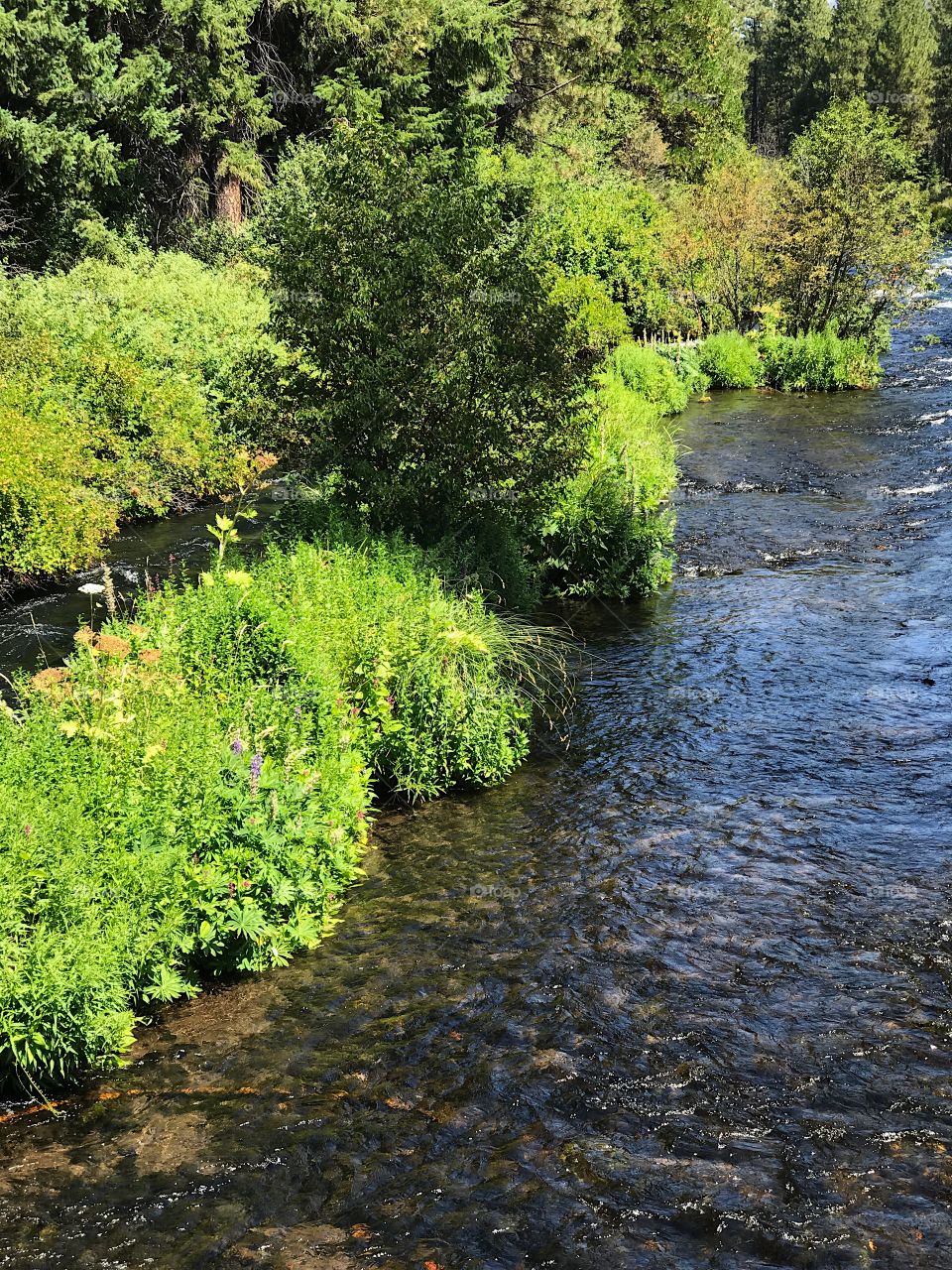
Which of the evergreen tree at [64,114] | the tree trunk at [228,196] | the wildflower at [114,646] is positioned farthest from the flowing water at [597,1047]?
the tree trunk at [228,196]

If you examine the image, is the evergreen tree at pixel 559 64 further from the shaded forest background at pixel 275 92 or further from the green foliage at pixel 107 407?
the green foliage at pixel 107 407

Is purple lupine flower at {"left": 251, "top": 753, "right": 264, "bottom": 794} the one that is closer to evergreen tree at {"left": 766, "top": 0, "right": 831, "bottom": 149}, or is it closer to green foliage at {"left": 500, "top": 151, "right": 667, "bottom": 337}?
green foliage at {"left": 500, "top": 151, "right": 667, "bottom": 337}

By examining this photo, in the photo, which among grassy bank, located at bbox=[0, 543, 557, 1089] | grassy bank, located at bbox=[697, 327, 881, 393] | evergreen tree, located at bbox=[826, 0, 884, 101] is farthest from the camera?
evergreen tree, located at bbox=[826, 0, 884, 101]

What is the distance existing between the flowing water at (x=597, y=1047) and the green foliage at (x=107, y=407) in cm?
633

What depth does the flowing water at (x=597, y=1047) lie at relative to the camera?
442 cm

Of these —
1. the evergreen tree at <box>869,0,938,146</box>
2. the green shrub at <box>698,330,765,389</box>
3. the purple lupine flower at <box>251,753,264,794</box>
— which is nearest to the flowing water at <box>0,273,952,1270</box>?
the purple lupine flower at <box>251,753,264,794</box>

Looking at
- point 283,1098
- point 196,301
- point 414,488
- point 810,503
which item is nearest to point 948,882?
point 283,1098

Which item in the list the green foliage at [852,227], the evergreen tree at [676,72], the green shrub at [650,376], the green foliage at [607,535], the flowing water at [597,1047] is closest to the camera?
the flowing water at [597,1047]

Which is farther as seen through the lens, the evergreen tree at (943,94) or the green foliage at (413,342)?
the evergreen tree at (943,94)

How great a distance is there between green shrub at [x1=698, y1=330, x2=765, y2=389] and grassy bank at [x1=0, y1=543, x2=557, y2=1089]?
19.9m

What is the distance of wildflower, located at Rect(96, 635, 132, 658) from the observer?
7.34 m

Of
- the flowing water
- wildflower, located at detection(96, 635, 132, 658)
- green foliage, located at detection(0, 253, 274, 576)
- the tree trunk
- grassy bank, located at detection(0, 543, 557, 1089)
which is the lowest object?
the flowing water

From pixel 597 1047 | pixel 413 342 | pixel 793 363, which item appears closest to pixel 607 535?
pixel 413 342

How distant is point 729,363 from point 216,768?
23.9m
